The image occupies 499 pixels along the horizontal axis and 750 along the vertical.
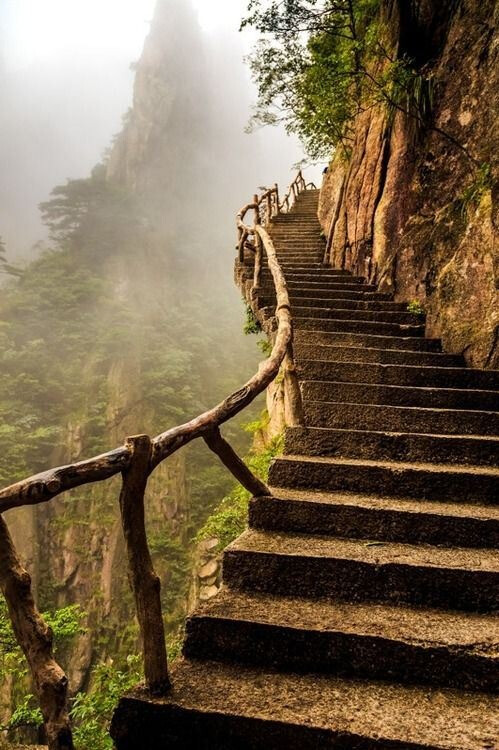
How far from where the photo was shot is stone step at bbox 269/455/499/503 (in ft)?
8.52

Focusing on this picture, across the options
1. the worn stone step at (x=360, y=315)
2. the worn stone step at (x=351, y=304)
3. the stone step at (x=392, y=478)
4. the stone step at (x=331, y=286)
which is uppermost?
the stone step at (x=331, y=286)

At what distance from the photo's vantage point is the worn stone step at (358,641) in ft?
5.53

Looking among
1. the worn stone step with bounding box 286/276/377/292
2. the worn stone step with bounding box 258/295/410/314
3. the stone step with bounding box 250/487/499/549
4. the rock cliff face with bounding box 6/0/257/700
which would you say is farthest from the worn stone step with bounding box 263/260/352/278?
the rock cliff face with bounding box 6/0/257/700

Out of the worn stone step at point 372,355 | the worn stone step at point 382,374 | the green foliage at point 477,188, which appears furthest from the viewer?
the green foliage at point 477,188

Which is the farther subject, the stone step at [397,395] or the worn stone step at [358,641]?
the stone step at [397,395]

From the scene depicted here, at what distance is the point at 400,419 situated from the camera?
10.6ft

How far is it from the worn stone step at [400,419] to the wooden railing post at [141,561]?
1.93 m

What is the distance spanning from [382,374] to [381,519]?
1.68 m

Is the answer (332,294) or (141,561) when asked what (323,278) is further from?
(141,561)

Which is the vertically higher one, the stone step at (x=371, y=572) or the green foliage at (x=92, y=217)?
the green foliage at (x=92, y=217)

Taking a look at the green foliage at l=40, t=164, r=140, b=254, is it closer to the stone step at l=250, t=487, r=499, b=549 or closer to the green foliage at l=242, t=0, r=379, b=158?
the green foliage at l=242, t=0, r=379, b=158

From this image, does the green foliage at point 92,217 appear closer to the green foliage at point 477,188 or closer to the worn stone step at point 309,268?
the worn stone step at point 309,268

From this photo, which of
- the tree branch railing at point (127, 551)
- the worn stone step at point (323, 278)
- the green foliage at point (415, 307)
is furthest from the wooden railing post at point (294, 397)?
the worn stone step at point (323, 278)

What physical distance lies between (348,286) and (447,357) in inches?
92.7
